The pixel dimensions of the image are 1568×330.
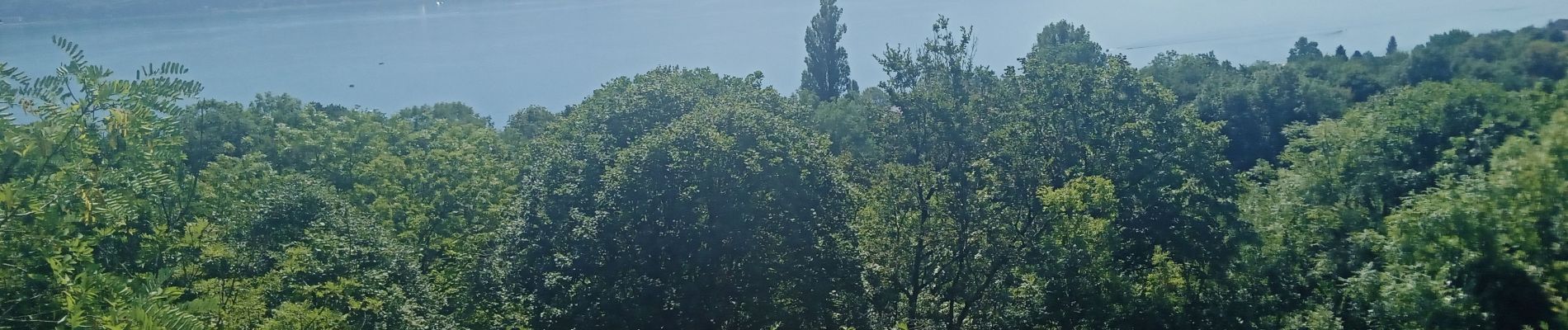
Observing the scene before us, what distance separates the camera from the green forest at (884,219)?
10.6m

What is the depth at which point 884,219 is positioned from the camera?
48.6 feet

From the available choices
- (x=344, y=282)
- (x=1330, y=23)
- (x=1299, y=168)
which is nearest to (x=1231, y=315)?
(x=1299, y=168)

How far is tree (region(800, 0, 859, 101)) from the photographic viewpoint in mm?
42500

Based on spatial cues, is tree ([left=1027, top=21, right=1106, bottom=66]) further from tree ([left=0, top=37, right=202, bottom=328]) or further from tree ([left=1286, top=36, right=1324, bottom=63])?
tree ([left=0, top=37, right=202, bottom=328])

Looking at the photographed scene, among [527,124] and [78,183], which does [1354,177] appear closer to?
[78,183]

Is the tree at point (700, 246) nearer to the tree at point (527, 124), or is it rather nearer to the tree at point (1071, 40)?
the tree at point (1071, 40)

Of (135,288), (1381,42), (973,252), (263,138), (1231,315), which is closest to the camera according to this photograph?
(135,288)

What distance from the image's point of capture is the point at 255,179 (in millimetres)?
18812

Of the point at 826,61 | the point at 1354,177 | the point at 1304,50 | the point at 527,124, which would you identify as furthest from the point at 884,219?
the point at 1304,50

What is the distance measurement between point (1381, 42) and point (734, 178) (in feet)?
178

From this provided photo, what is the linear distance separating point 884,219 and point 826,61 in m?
28.6

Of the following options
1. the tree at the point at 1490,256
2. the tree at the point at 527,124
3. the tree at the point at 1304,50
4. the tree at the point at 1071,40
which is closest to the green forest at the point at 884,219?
the tree at the point at 1490,256

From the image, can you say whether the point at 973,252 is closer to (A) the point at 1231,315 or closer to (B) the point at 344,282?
(A) the point at 1231,315

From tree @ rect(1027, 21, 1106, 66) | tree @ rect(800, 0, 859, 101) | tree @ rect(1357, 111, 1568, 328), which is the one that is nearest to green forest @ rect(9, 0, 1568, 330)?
tree @ rect(1357, 111, 1568, 328)
